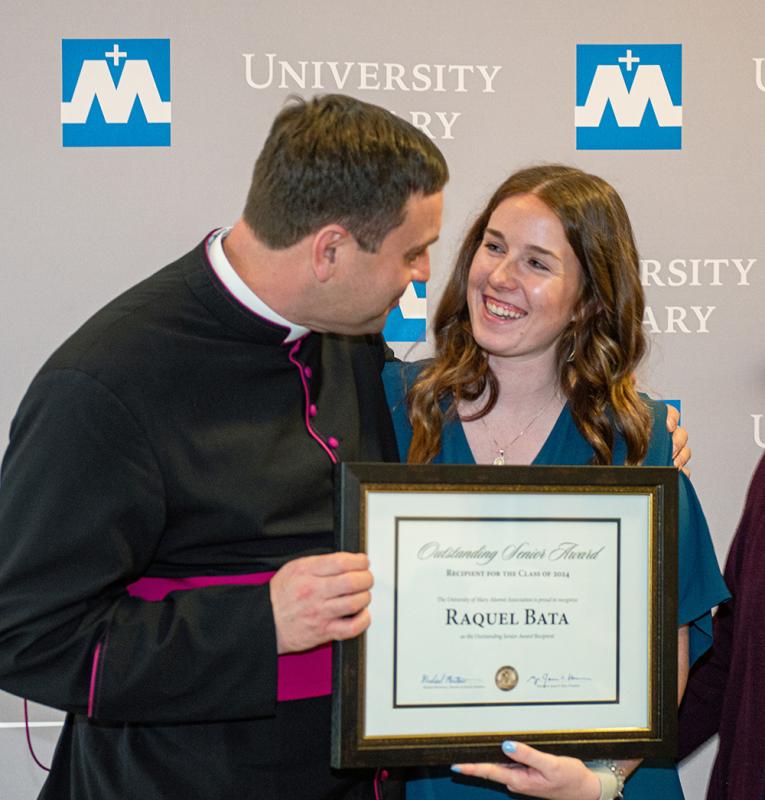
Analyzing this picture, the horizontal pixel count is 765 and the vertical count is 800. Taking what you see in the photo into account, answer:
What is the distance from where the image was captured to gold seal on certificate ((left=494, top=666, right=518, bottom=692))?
55.4 inches

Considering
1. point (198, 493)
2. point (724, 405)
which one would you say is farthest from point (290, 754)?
point (724, 405)

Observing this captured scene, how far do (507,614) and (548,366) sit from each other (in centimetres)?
63

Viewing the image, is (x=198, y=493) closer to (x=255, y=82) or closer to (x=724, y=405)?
(x=255, y=82)

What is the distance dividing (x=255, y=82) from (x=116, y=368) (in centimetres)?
142

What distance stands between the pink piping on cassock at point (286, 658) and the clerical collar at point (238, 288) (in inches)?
12.9

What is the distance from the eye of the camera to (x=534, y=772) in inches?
55.4

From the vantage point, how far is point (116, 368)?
135 cm

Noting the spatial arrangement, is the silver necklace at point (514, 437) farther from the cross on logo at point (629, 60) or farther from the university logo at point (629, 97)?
the cross on logo at point (629, 60)

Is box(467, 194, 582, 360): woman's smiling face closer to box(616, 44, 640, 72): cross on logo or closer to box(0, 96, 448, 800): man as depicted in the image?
box(0, 96, 448, 800): man

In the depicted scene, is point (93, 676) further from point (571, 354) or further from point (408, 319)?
point (408, 319)

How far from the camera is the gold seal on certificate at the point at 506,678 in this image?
1.41 m

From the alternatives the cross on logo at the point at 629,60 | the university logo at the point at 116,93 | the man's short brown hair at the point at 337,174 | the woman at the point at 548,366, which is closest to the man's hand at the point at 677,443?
the woman at the point at 548,366
